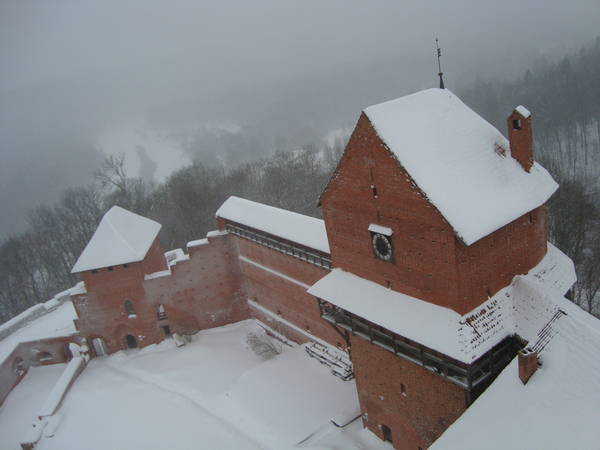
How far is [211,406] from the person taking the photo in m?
17.9

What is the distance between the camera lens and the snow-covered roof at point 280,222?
58.0 feet

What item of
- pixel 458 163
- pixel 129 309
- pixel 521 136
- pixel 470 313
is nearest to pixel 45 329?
pixel 129 309

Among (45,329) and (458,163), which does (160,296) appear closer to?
(45,329)

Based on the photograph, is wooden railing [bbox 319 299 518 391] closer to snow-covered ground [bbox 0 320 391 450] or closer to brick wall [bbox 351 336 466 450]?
brick wall [bbox 351 336 466 450]

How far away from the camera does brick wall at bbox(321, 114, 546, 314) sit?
36.1 ft

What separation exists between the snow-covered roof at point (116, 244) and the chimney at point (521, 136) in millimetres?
15789

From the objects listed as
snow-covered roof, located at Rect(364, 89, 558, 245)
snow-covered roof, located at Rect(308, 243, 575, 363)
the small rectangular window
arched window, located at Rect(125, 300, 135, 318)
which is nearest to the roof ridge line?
arched window, located at Rect(125, 300, 135, 318)

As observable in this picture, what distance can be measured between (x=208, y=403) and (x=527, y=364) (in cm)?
1224

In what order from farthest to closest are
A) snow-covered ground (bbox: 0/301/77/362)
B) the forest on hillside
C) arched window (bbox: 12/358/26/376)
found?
the forest on hillside < snow-covered ground (bbox: 0/301/77/362) < arched window (bbox: 12/358/26/376)

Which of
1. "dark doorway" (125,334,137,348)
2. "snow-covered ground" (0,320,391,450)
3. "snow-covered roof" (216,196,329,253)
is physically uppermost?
"snow-covered roof" (216,196,329,253)

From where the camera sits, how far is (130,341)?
23609 millimetres

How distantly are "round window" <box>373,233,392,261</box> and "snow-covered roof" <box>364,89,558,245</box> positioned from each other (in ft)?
6.64

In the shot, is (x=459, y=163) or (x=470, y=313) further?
(x=459, y=163)

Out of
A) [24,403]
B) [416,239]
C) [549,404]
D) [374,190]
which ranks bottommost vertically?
[24,403]
